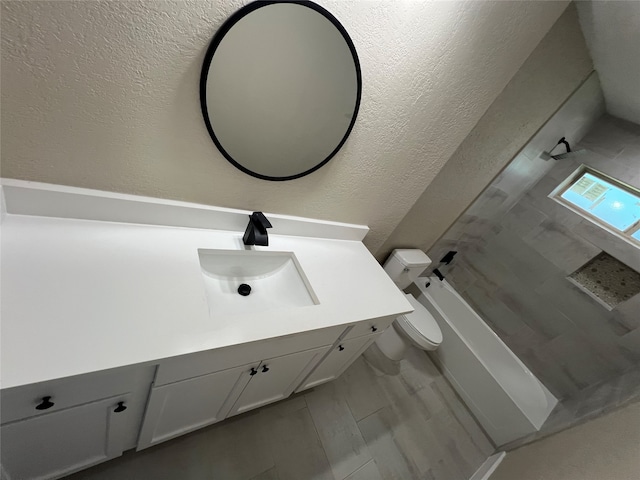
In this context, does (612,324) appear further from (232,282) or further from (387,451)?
(232,282)

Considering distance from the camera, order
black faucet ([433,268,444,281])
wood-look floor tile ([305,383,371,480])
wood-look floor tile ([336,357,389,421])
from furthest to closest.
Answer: black faucet ([433,268,444,281]), wood-look floor tile ([336,357,389,421]), wood-look floor tile ([305,383,371,480])

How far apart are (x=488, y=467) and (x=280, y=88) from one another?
2.47 m

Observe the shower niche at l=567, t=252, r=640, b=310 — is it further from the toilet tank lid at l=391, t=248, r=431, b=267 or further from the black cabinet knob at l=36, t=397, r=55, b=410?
the black cabinet knob at l=36, t=397, r=55, b=410

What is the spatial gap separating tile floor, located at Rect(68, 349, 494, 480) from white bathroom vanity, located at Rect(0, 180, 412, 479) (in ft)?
0.83

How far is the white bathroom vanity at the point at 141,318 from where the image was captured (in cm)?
59

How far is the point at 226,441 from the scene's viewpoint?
1.30 m

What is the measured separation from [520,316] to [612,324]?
1.83 ft

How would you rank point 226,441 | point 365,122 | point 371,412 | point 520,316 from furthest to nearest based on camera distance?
point 520,316 < point 371,412 < point 226,441 < point 365,122

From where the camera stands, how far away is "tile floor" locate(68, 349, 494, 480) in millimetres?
1196

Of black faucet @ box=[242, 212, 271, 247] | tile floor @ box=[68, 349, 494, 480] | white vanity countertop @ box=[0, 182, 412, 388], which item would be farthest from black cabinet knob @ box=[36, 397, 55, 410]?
tile floor @ box=[68, 349, 494, 480]

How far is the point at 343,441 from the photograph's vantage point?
1489mm

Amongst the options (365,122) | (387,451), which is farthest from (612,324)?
(365,122)

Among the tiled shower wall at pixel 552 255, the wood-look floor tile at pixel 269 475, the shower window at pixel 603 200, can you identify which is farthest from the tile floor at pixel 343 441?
the shower window at pixel 603 200

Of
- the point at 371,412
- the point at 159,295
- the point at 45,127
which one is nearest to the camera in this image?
the point at 45,127
